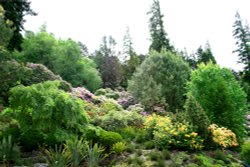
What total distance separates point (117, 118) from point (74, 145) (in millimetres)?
3967

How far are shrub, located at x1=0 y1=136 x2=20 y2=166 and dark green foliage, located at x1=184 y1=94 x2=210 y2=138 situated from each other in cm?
588

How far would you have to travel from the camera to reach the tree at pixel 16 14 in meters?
21.4

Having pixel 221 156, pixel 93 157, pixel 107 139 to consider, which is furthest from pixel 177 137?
pixel 93 157

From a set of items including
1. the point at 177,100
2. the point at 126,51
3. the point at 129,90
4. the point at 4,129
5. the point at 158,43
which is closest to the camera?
the point at 4,129

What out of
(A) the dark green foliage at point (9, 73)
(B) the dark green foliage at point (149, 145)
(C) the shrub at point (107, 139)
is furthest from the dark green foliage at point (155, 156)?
(A) the dark green foliage at point (9, 73)

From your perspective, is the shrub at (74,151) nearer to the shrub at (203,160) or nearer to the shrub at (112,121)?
the shrub at (112,121)

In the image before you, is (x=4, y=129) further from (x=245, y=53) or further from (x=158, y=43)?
(x=245, y=53)

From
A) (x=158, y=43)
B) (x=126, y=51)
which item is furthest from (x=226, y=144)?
(x=126, y=51)

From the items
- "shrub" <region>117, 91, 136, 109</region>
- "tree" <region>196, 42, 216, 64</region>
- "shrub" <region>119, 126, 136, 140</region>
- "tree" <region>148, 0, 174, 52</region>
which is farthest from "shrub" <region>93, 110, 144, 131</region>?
"tree" <region>196, 42, 216, 64</region>

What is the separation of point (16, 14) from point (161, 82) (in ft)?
36.3

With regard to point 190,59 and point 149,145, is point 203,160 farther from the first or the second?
point 190,59

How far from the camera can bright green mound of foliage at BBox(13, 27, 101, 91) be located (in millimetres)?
28359

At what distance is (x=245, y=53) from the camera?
34688 millimetres

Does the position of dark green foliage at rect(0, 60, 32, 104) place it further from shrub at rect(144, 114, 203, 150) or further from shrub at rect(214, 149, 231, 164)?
shrub at rect(214, 149, 231, 164)
